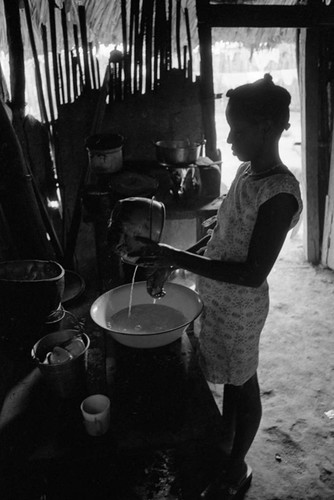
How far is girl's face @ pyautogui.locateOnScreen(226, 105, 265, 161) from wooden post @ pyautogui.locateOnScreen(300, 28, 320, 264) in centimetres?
335

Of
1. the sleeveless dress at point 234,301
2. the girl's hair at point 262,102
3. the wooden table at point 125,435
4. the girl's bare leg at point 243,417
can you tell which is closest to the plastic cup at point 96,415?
the wooden table at point 125,435

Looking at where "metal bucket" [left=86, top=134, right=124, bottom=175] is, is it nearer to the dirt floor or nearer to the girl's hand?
the girl's hand

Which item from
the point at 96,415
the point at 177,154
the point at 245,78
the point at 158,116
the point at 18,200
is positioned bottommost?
the point at 96,415

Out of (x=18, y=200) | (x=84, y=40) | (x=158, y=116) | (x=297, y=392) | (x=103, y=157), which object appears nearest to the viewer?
(x=297, y=392)

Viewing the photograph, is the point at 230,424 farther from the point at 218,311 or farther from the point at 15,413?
the point at 15,413

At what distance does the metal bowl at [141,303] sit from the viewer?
204cm

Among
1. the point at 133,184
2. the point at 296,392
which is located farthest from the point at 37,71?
the point at 296,392

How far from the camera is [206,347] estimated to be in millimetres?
2287

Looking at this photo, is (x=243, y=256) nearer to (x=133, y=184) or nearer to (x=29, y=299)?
(x=29, y=299)

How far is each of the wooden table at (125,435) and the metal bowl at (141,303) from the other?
0.60 feet

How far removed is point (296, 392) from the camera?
3361mm

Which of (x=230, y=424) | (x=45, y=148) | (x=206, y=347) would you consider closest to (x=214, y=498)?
(x=230, y=424)

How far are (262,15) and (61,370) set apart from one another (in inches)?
148

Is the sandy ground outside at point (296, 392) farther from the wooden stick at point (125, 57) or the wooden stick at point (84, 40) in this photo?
the wooden stick at point (84, 40)
